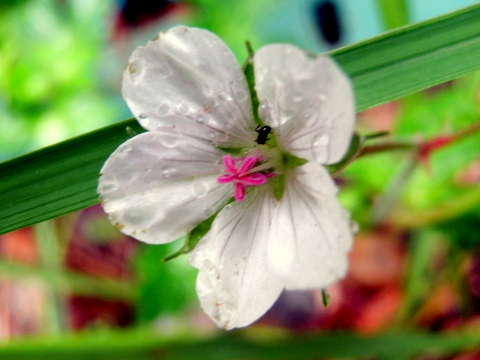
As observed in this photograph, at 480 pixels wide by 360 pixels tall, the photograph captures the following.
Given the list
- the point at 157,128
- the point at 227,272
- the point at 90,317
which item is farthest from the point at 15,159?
the point at 90,317

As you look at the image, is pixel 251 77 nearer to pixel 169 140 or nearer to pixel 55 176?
pixel 169 140

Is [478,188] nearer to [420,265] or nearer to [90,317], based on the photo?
[420,265]

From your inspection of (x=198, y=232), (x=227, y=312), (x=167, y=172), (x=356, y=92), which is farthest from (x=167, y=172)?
(x=356, y=92)

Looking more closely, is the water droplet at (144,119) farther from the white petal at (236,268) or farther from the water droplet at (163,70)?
the white petal at (236,268)

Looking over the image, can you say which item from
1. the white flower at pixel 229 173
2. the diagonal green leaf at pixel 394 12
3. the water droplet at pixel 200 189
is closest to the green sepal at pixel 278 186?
the white flower at pixel 229 173

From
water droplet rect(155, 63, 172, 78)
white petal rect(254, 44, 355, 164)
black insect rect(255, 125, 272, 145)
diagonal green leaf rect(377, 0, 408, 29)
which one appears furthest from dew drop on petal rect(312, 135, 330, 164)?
diagonal green leaf rect(377, 0, 408, 29)

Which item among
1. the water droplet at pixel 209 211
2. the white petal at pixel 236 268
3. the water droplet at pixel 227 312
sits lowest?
the water droplet at pixel 227 312

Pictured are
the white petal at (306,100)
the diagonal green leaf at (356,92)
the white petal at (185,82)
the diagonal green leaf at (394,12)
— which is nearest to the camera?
the white petal at (306,100)

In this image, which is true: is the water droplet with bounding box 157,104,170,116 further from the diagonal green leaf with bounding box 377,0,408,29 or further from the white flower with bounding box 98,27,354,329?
the diagonal green leaf with bounding box 377,0,408,29
